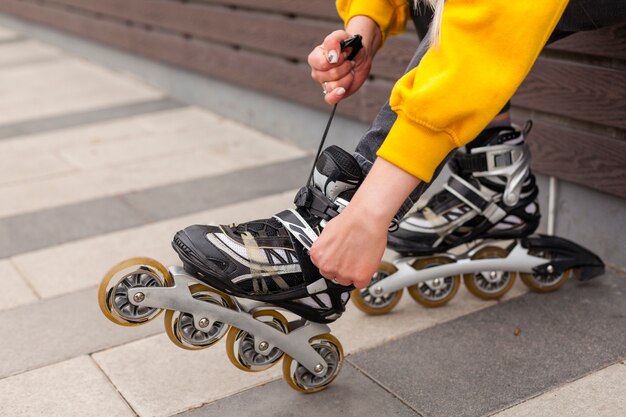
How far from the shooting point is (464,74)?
55.8 inches

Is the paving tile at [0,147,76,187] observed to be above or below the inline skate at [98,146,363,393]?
below

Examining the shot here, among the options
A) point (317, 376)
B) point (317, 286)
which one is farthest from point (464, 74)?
point (317, 376)

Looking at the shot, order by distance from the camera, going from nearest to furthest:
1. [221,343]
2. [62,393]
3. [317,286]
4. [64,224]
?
[317,286] < [62,393] < [221,343] < [64,224]

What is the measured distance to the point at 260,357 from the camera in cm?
194

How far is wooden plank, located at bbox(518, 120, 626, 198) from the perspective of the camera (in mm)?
2609

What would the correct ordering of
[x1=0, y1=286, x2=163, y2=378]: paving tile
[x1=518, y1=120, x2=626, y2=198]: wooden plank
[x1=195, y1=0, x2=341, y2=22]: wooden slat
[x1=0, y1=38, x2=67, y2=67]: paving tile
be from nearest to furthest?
1. [x1=0, y1=286, x2=163, y2=378]: paving tile
2. [x1=518, y1=120, x2=626, y2=198]: wooden plank
3. [x1=195, y1=0, x2=341, y2=22]: wooden slat
4. [x1=0, y1=38, x2=67, y2=67]: paving tile

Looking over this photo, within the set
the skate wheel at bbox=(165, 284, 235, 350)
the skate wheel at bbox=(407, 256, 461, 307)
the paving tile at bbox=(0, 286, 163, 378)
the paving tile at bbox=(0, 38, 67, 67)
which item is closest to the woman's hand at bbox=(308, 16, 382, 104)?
the skate wheel at bbox=(165, 284, 235, 350)

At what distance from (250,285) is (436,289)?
818 millimetres

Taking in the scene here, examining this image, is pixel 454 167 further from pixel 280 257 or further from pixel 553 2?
pixel 553 2

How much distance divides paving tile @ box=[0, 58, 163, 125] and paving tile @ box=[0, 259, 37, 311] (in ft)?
8.40

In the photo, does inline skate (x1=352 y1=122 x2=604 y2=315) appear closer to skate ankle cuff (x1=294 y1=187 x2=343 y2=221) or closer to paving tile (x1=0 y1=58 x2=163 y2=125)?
skate ankle cuff (x1=294 y1=187 x2=343 y2=221)

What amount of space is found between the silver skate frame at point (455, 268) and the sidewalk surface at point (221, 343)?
0.12 metres

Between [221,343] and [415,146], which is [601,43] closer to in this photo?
[415,146]

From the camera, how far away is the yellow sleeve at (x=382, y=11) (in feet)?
7.02
